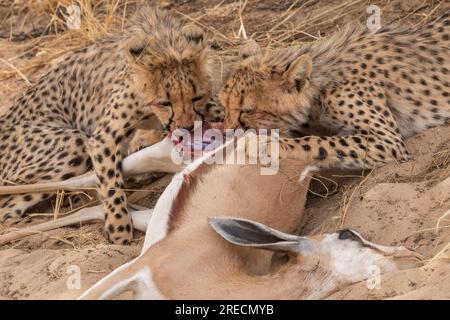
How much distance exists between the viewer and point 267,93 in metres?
5.46

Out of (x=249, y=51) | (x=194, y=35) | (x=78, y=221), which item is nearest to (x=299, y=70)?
(x=249, y=51)

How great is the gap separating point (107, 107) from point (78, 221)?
789 mm

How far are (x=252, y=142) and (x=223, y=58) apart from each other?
1.71 meters

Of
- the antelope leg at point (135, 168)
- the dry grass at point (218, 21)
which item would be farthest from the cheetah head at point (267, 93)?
the dry grass at point (218, 21)

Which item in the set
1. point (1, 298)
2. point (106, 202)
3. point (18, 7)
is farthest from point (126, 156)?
point (18, 7)

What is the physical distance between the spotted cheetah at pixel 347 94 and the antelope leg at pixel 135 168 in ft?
1.25

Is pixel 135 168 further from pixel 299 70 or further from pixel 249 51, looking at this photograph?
pixel 299 70

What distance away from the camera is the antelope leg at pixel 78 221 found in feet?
17.8

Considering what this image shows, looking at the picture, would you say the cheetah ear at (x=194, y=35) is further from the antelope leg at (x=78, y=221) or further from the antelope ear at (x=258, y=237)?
the antelope ear at (x=258, y=237)

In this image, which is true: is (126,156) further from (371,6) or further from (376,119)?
(371,6)

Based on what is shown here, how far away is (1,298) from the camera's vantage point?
15.4 ft

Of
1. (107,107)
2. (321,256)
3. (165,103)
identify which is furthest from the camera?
(107,107)

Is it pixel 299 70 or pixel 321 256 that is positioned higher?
pixel 299 70

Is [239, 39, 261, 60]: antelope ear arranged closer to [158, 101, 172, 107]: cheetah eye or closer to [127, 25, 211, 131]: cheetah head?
[127, 25, 211, 131]: cheetah head
